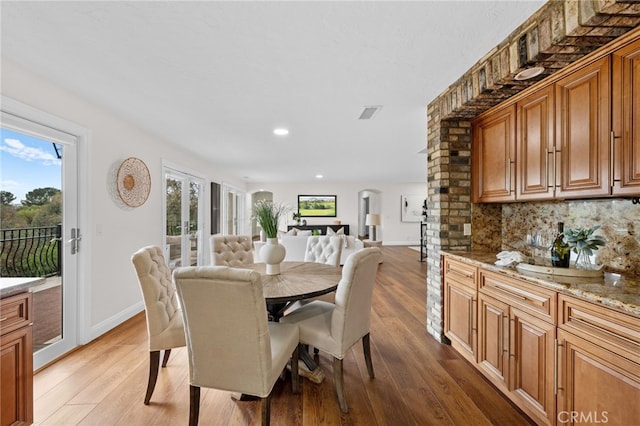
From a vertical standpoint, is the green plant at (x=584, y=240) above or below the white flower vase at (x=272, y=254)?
above

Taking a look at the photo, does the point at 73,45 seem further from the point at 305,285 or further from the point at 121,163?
the point at 305,285

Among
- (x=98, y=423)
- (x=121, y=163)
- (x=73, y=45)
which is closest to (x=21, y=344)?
(x=98, y=423)

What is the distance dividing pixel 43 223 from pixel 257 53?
229 cm

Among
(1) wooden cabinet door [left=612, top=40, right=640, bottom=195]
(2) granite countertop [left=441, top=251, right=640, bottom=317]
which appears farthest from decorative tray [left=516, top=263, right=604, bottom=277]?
(1) wooden cabinet door [left=612, top=40, right=640, bottom=195]

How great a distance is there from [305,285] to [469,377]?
4.82ft

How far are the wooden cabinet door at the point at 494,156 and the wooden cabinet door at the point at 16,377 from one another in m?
3.26

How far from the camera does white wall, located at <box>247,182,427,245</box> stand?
10195 millimetres

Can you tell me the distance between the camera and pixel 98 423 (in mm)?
1706

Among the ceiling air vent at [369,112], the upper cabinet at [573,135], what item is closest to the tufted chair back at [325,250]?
the ceiling air vent at [369,112]

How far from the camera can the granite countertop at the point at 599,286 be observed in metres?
1.18

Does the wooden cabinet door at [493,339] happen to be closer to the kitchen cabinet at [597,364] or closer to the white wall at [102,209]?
the kitchen cabinet at [597,364]

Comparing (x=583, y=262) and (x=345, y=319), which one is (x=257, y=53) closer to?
(x=345, y=319)

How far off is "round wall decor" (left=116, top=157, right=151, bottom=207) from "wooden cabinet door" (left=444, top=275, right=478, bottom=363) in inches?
141

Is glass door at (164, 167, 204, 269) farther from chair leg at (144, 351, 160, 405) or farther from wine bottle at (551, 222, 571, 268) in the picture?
wine bottle at (551, 222, 571, 268)
